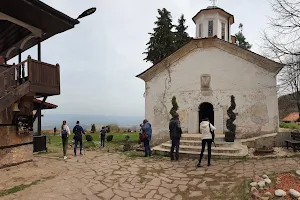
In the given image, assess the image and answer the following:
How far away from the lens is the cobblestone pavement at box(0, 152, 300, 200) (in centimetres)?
632

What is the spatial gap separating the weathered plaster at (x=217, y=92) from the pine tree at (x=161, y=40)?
9332 mm

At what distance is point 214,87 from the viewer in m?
14.9

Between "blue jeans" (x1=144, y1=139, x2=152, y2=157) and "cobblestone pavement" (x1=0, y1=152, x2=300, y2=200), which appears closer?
"cobblestone pavement" (x1=0, y1=152, x2=300, y2=200)

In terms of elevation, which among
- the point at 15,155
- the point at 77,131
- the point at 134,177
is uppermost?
the point at 77,131

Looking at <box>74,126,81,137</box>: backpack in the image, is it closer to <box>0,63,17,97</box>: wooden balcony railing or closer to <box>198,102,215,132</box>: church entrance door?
<box>0,63,17,97</box>: wooden balcony railing

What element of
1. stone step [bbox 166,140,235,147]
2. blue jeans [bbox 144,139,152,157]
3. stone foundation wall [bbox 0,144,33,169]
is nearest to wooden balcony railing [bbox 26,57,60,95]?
stone foundation wall [bbox 0,144,33,169]

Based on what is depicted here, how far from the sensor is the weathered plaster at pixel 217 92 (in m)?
13.9

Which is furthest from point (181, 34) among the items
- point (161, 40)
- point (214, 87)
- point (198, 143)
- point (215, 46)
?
point (198, 143)

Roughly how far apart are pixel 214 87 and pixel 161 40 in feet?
40.1

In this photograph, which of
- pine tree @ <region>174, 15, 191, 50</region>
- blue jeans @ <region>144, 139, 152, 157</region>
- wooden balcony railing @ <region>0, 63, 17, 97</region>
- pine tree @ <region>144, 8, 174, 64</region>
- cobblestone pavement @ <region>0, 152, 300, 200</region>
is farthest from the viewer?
pine tree @ <region>174, 15, 191, 50</region>

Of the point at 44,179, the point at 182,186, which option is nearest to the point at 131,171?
the point at 182,186

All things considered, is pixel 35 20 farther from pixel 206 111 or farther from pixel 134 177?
→ pixel 206 111

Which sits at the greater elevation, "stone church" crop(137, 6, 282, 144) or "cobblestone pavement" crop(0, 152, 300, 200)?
"stone church" crop(137, 6, 282, 144)

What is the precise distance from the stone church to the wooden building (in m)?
7.28
